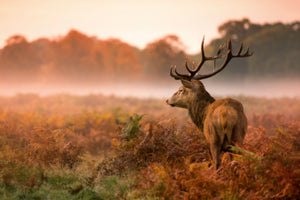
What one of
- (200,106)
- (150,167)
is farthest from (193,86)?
(150,167)

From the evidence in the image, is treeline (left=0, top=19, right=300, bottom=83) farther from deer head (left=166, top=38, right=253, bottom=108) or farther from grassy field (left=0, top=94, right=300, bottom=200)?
deer head (left=166, top=38, right=253, bottom=108)

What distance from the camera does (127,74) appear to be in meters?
35.2

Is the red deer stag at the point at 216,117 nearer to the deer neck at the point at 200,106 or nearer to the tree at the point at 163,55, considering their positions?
the deer neck at the point at 200,106

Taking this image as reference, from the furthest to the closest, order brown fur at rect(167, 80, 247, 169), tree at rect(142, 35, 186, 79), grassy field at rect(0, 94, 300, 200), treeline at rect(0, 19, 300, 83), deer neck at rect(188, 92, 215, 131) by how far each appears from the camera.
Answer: tree at rect(142, 35, 186, 79), treeline at rect(0, 19, 300, 83), deer neck at rect(188, 92, 215, 131), brown fur at rect(167, 80, 247, 169), grassy field at rect(0, 94, 300, 200)

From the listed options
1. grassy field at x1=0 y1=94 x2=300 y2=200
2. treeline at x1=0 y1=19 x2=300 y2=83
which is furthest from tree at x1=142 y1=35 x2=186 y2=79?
grassy field at x1=0 y1=94 x2=300 y2=200

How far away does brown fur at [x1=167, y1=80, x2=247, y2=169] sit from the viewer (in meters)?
5.68

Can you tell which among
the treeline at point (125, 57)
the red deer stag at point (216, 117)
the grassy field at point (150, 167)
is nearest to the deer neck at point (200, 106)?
the red deer stag at point (216, 117)

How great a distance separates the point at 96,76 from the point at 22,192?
26727mm

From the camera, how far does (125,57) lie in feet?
114

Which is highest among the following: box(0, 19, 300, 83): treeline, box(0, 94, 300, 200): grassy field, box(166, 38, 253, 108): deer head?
box(0, 19, 300, 83): treeline

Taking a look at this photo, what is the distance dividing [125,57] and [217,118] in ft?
97.0

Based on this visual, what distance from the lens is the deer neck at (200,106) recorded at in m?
6.52

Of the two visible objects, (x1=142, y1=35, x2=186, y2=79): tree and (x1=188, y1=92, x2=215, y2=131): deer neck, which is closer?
(x1=188, y1=92, x2=215, y2=131): deer neck

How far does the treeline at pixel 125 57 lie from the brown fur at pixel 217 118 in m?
24.2
